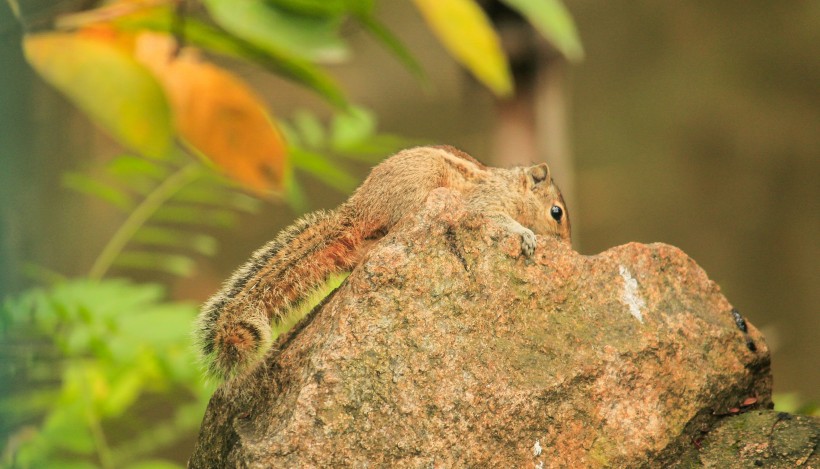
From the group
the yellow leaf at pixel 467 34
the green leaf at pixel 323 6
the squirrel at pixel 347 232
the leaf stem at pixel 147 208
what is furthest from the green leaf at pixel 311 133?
the green leaf at pixel 323 6

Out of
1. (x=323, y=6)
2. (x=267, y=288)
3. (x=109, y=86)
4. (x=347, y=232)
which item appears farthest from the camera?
(x=347, y=232)

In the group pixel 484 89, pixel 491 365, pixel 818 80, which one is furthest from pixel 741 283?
pixel 491 365

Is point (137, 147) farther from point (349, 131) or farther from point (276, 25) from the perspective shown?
point (349, 131)

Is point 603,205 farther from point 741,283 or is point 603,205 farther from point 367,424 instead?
point 367,424

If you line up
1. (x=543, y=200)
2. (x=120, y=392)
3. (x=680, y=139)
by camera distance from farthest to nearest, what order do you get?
(x=680, y=139) → (x=120, y=392) → (x=543, y=200)

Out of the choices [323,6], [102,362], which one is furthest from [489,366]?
[102,362]

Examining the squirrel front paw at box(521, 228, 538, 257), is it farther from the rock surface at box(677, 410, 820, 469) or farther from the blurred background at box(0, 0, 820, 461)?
the blurred background at box(0, 0, 820, 461)

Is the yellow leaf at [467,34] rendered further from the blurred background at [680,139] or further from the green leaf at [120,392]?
the blurred background at [680,139]

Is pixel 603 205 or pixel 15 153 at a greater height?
pixel 603 205
